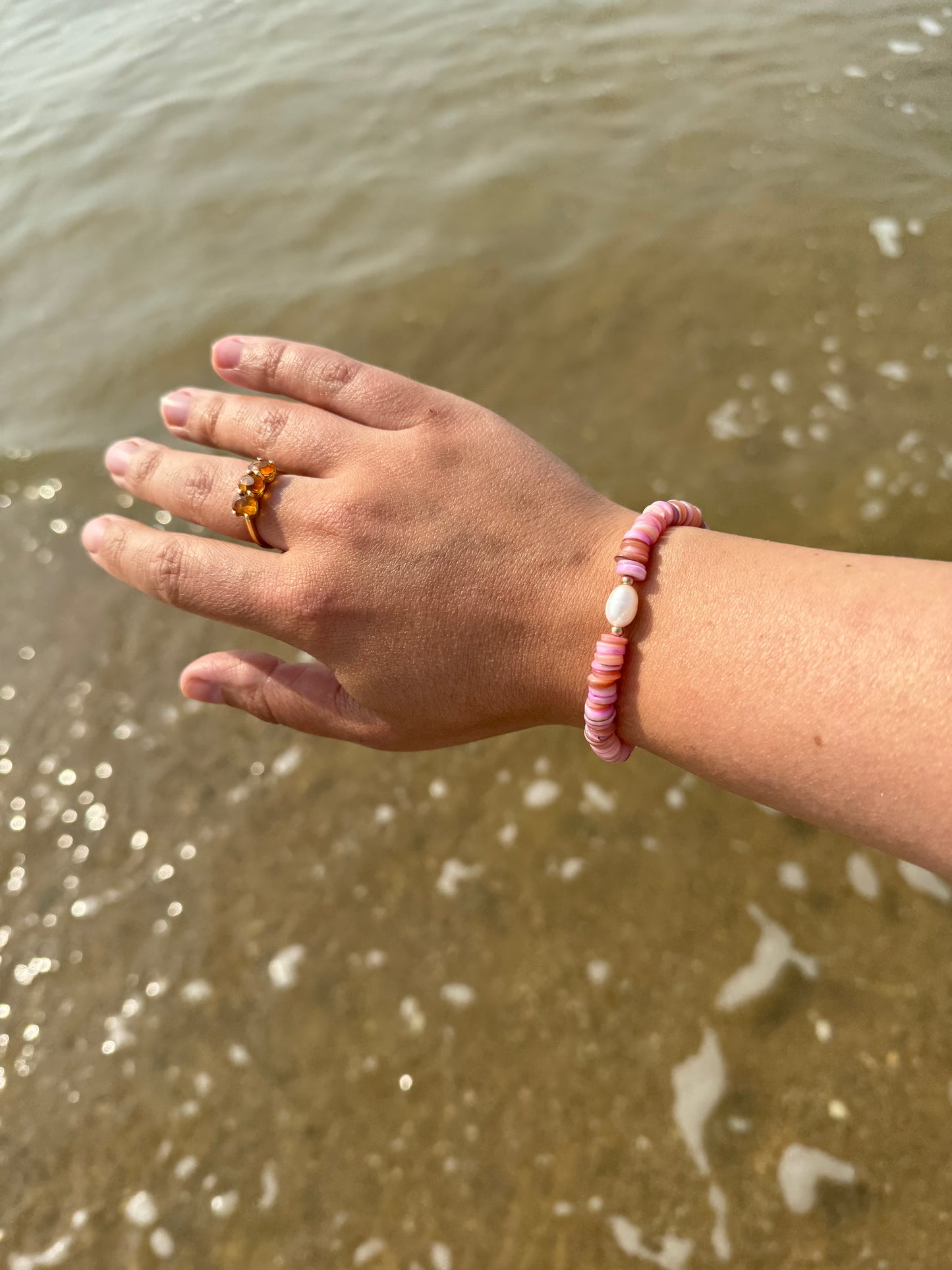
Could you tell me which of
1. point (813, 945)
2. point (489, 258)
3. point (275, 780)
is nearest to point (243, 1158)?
point (275, 780)

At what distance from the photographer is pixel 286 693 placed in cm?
184

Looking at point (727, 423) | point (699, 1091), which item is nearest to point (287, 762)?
point (699, 1091)

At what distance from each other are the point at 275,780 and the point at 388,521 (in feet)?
3.44

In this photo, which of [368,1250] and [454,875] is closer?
[368,1250]

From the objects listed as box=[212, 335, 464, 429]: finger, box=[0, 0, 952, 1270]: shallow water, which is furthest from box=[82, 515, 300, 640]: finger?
box=[0, 0, 952, 1270]: shallow water

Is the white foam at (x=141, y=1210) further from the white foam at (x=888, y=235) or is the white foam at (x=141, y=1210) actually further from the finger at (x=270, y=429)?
the white foam at (x=888, y=235)

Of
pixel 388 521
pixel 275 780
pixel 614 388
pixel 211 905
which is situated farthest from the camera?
pixel 614 388

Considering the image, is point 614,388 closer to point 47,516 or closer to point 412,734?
point 412,734

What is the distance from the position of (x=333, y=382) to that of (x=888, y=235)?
2.63 meters

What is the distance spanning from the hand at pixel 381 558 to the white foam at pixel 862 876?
0.84 m

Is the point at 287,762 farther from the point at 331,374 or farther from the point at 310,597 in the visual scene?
the point at 331,374

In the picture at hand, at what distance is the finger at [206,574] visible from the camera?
1.72m

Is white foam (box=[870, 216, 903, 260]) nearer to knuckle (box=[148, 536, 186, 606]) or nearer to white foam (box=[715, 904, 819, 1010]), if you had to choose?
white foam (box=[715, 904, 819, 1010])

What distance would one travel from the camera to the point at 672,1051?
1.82 meters
